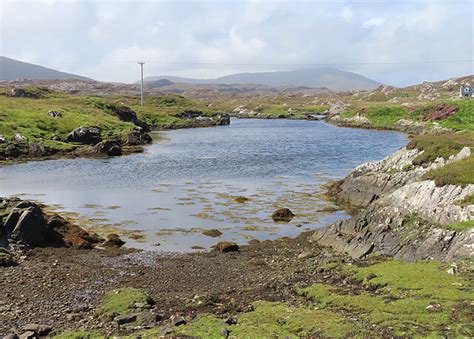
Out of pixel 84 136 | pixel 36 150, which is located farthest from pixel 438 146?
pixel 84 136

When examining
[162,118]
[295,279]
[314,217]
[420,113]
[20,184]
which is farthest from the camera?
[162,118]

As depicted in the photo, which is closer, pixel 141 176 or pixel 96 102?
pixel 141 176

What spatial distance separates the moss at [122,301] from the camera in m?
22.7

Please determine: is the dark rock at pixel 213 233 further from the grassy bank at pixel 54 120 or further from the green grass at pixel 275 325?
the grassy bank at pixel 54 120

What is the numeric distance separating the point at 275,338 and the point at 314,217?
93.6ft

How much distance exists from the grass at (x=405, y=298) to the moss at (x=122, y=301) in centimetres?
861

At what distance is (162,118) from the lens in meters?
180

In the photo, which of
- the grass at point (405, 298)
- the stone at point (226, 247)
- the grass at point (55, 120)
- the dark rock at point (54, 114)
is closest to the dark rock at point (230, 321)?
the grass at point (405, 298)

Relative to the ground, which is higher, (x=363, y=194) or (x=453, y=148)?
(x=453, y=148)

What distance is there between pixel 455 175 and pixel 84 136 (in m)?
88.5

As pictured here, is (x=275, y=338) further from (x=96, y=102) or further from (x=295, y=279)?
(x=96, y=102)

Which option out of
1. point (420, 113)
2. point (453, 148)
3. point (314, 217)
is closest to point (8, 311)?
point (314, 217)

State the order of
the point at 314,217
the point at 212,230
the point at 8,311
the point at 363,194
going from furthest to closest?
1. the point at 363,194
2. the point at 314,217
3. the point at 212,230
4. the point at 8,311

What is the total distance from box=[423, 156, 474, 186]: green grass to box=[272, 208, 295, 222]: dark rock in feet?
47.7
